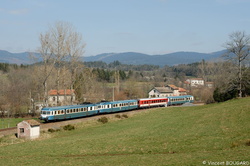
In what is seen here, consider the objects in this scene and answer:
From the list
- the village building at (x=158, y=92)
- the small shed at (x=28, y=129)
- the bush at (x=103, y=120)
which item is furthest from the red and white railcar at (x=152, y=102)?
the village building at (x=158, y=92)

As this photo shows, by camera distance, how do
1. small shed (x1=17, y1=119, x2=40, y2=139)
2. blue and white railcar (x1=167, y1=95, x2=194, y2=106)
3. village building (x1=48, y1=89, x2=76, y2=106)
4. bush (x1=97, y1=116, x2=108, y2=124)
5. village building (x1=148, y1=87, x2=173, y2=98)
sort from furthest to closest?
village building (x1=148, y1=87, x2=173, y2=98), blue and white railcar (x1=167, y1=95, x2=194, y2=106), village building (x1=48, y1=89, x2=76, y2=106), bush (x1=97, y1=116, x2=108, y2=124), small shed (x1=17, y1=119, x2=40, y2=139)

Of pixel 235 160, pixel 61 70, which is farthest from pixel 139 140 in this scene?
pixel 61 70

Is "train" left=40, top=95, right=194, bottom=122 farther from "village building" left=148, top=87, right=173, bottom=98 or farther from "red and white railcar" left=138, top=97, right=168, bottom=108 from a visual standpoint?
"village building" left=148, top=87, right=173, bottom=98

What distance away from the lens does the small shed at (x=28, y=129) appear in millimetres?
37281

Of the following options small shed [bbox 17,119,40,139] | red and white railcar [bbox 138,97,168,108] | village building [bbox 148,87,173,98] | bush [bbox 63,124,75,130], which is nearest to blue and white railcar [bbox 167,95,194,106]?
red and white railcar [bbox 138,97,168,108]

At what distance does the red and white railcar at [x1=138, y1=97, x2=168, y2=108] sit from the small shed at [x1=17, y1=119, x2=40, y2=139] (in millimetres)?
33448

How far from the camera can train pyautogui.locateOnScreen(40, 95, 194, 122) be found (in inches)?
1839

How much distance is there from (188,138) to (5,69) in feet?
475

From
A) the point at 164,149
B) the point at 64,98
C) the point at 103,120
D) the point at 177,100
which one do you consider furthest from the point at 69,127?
the point at 177,100

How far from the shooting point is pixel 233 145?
22.2 metres

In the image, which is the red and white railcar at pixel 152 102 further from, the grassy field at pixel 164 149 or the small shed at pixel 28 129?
the small shed at pixel 28 129

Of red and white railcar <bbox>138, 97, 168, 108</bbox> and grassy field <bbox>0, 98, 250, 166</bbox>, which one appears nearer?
grassy field <bbox>0, 98, 250, 166</bbox>

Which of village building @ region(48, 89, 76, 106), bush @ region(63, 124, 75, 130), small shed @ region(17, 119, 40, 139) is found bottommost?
bush @ region(63, 124, 75, 130)

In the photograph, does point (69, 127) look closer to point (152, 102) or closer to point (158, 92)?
point (152, 102)
